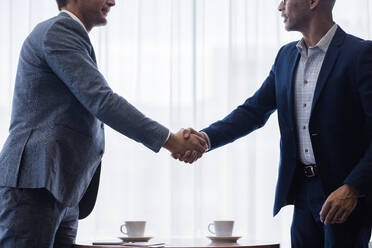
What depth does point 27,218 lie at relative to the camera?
1598 mm

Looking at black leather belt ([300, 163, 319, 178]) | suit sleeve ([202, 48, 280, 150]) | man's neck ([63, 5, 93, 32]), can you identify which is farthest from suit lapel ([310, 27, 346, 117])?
man's neck ([63, 5, 93, 32])

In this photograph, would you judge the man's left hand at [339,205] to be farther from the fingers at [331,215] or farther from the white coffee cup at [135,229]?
the white coffee cup at [135,229]

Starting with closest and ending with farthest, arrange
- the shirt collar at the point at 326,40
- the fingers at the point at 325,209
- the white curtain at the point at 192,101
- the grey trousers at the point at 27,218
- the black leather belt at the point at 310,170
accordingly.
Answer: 1. the grey trousers at the point at 27,218
2. the fingers at the point at 325,209
3. the black leather belt at the point at 310,170
4. the shirt collar at the point at 326,40
5. the white curtain at the point at 192,101

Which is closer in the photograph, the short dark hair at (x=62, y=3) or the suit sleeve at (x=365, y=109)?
the suit sleeve at (x=365, y=109)

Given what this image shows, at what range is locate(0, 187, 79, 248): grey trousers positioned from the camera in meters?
1.59

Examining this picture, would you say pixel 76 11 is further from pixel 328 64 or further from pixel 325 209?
pixel 325 209

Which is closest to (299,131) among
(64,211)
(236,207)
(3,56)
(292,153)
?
(292,153)

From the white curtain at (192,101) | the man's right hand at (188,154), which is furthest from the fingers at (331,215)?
the white curtain at (192,101)

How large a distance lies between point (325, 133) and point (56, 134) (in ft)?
2.78

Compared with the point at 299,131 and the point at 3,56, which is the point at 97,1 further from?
the point at 3,56

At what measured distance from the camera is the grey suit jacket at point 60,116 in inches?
64.2

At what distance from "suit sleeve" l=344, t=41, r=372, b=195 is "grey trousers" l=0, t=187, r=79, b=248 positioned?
35.0 inches

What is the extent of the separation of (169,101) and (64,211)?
1.54 m

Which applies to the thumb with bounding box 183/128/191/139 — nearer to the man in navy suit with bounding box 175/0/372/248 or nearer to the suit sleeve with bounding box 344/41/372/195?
the man in navy suit with bounding box 175/0/372/248
